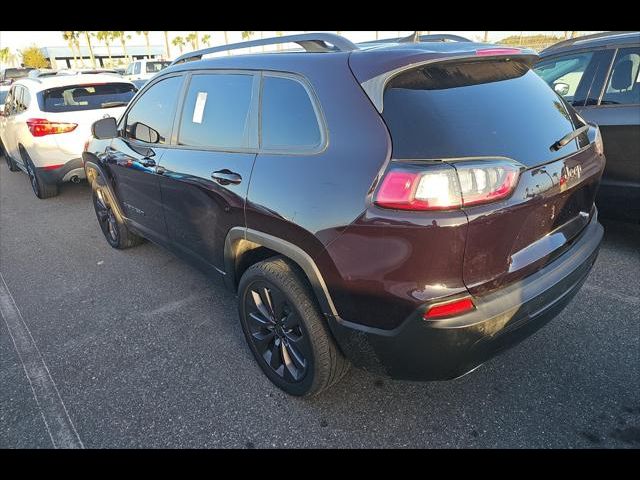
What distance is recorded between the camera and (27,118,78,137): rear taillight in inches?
224

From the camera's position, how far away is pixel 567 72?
393cm

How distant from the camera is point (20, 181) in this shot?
7766mm

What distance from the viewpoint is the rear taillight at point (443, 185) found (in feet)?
5.30

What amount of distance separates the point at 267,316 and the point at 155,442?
2.70 ft

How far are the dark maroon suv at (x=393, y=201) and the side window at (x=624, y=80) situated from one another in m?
1.61

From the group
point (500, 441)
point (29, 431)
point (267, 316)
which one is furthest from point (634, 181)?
point (29, 431)

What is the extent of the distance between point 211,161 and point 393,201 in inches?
50.9

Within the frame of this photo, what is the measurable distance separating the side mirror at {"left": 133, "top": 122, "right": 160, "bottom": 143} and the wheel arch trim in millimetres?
1167

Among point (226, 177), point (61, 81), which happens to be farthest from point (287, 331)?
point (61, 81)

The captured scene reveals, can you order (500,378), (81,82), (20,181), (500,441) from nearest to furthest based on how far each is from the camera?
1. (500,441)
2. (500,378)
3. (81,82)
4. (20,181)

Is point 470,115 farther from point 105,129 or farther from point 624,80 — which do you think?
point 105,129

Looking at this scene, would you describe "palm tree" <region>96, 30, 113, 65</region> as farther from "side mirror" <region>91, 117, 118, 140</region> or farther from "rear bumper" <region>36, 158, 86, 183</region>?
"side mirror" <region>91, 117, 118, 140</region>

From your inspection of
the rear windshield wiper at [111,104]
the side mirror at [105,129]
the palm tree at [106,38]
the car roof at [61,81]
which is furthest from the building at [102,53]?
the side mirror at [105,129]
